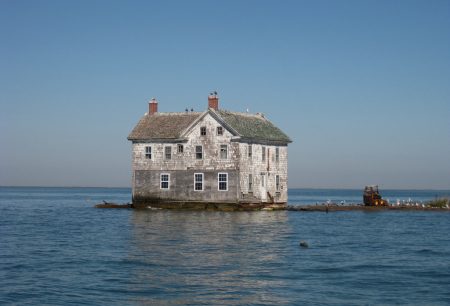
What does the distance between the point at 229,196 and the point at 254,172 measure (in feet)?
11.3

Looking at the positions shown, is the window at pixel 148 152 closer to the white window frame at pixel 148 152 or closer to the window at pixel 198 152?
the white window frame at pixel 148 152

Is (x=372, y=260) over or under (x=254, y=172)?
under

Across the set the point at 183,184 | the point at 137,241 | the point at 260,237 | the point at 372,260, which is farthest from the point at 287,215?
the point at 372,260

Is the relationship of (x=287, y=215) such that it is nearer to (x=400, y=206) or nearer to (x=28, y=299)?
(x=400, y=206)

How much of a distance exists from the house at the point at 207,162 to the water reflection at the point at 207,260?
8.09m

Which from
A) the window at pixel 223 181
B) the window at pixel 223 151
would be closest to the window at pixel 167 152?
the window at pixel 223 151

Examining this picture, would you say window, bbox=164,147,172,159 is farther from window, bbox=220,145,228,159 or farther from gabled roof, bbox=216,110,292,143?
gabled roof, bbox=216,110,292,143

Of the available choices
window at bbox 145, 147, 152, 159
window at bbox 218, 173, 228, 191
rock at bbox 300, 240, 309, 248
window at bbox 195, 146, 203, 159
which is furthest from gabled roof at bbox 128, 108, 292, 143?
rock at bbox 300, 240, 309, 248

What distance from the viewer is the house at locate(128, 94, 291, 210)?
212 feet

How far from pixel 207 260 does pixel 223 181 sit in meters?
31.7

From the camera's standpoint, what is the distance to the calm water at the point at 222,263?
2517 centimetres

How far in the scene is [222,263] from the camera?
106 ft

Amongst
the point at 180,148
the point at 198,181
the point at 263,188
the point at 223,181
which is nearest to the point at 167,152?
the point at 180,148

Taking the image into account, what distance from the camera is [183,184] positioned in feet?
218
